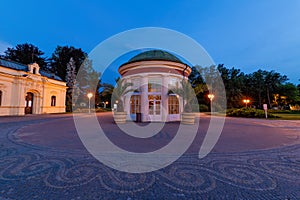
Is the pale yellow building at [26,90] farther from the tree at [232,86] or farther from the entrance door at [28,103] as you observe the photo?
the tree at [232,86]

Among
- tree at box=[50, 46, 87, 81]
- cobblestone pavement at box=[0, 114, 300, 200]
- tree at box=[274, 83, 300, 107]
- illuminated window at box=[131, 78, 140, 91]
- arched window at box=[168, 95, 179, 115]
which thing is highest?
tree at box=[50, 46, 87, 81]

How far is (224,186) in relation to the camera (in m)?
2.63

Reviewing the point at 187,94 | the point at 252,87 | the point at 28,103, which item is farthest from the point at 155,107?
the point at 252,87

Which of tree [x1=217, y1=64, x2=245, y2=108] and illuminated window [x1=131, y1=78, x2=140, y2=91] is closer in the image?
illuminated window [x1=131, y1=78, x2=140, y2=91]

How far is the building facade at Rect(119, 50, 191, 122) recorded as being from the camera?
1295cm

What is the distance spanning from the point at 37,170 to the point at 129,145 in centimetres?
284

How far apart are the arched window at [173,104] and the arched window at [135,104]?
9.63 ft

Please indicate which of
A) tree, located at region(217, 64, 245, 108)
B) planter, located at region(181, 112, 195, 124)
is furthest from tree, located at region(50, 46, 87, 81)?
tree, located at region(217, 64, 245, 108)

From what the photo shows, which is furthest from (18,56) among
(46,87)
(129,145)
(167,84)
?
(129,145)

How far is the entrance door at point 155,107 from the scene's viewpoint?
1294cm

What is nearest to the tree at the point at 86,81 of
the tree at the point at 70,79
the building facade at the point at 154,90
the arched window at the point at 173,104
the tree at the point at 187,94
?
the tree at the point at 70,79

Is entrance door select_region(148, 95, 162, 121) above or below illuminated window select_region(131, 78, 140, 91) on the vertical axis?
below

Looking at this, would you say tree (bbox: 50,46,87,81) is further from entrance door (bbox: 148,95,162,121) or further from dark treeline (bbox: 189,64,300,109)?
dark treeline (bbox: 189,64,300,109)

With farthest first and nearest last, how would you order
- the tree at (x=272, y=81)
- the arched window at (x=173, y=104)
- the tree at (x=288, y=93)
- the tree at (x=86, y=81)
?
1. the tree at (x=272, y=81)
2. the tree at (x=288, y=93)
3. the tree at (x=86, y=81)
4. the arched window at (x=173, y=104)
